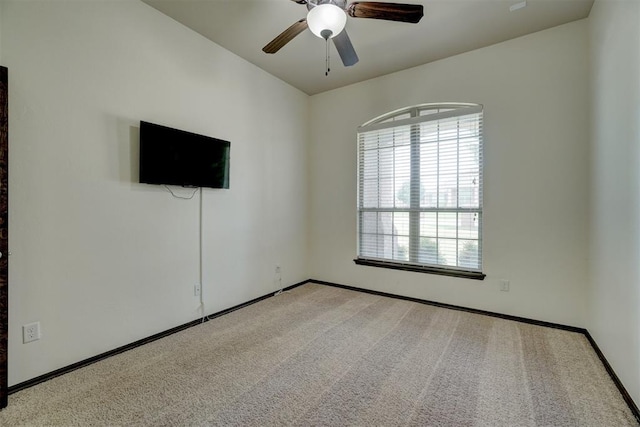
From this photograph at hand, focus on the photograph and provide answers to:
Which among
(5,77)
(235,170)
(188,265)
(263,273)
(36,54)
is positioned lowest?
(263,273)

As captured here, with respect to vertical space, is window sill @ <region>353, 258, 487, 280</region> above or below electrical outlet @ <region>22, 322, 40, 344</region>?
above

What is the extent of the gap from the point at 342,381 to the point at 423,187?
251 cm

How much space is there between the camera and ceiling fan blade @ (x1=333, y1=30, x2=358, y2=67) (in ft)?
7.35

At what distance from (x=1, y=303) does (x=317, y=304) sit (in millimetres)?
2693

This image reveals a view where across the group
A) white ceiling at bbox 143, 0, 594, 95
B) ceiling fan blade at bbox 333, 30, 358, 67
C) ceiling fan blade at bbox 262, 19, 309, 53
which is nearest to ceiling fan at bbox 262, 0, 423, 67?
ceiling fan blade at bbox 262, 19, 309, 53

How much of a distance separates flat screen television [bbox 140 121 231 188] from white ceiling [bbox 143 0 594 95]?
110 cm

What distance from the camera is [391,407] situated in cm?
169

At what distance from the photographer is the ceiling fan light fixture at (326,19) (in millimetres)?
1851

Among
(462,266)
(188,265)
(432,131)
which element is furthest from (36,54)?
(462,266)

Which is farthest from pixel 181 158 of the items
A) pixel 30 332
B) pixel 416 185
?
pixel 416 185

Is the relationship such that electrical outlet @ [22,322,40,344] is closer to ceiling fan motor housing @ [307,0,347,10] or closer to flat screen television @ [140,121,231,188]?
flat screen television @ [140,121,231,188]

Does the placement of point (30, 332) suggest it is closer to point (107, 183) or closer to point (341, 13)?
point (107, 183)

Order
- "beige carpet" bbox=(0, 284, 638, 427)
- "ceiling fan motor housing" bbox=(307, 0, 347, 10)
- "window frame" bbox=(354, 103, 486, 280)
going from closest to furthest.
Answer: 1. "beige carpet" bbox=(0, 284, 638, 427)
2. "ceiling fan motor housing" bbox=(307, 0, 347, 10)
3. "window frame" bbox=(354, 103, 486, 280)

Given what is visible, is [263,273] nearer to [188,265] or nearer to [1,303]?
[188,265]
